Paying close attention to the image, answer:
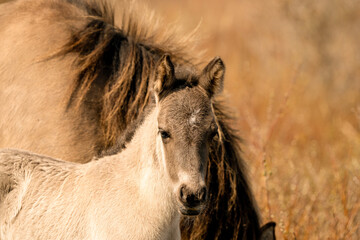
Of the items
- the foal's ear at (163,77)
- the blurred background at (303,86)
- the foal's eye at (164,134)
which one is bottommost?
the blurred background at (303,86)

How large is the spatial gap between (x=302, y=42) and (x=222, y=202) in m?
6.81

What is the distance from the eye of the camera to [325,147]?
791cm

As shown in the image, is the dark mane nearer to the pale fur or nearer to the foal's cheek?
the pale fur

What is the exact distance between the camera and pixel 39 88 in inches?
162

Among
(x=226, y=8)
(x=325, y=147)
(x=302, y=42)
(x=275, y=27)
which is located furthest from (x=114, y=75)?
(x=226, y=8)

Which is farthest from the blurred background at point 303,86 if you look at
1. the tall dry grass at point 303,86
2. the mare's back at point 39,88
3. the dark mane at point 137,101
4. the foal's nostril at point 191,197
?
the foal's nostril at point 191,197

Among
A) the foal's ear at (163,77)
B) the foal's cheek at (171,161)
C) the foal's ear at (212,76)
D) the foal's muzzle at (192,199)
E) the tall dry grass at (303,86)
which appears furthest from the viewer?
the tall dry grass at (303,86)

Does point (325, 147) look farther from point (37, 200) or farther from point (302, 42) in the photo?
point (37, 200)

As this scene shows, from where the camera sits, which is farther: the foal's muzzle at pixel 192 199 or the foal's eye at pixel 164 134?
the foal's eye at pixel 164 134

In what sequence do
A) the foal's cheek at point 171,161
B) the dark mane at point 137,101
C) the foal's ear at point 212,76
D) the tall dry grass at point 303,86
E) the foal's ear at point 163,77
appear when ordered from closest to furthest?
the foal's cheek at point 171,161 → the foal's ear at point 163,77 → the foal's ear at point 212,76 → the dark mane at point 137,101 → the tall dry grass at point 303,86

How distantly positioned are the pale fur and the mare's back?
0.39 meters

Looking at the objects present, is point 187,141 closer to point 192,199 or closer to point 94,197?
point 192,199

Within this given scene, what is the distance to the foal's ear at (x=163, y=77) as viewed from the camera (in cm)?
305

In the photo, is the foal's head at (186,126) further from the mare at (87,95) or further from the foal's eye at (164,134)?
the mare at (87,95)
